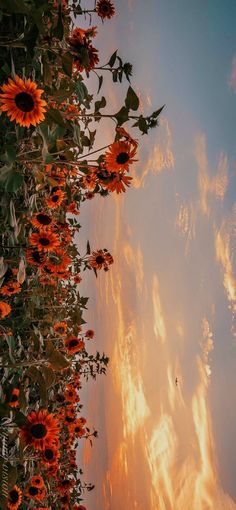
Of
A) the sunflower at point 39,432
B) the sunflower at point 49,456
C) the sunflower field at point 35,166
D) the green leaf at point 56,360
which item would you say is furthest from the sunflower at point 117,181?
the sunflower at point 49,456

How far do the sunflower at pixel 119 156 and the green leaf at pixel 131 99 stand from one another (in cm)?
37

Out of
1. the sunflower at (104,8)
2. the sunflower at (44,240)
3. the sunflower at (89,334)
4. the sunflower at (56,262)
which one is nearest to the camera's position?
the sunflower at (44,240)

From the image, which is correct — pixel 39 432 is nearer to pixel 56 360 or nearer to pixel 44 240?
A: pixel 56 360

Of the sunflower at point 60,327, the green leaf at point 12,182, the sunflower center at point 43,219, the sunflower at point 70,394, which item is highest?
the sunflower center at point 43,219

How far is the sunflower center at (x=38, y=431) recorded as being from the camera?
1.95m

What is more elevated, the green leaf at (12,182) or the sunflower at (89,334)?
the sunflower at (89,334)

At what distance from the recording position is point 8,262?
7.14 ft

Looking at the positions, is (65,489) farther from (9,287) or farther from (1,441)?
(9,287)

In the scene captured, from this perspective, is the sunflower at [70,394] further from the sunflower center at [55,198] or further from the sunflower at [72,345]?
the sunflower center at [55,198]

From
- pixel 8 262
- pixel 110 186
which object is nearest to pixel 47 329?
pixel 8 262

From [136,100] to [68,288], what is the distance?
3.79 m

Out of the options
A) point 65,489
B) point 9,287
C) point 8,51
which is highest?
point 8,51

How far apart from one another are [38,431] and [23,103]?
1.75 meters

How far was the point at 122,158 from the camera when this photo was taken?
2201 mm
